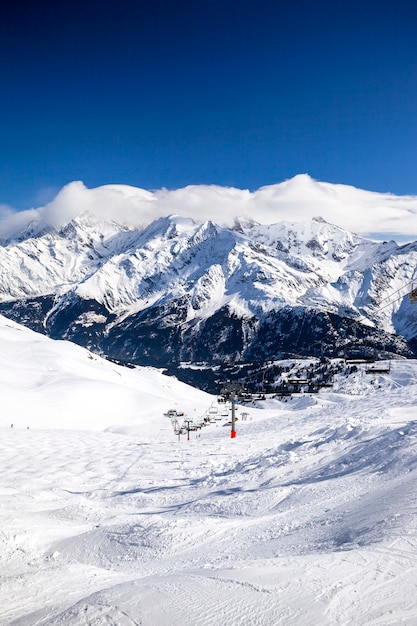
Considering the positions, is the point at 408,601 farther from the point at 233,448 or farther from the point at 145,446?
the point at 145,446

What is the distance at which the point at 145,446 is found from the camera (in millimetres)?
39062

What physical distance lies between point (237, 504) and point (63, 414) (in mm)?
47402

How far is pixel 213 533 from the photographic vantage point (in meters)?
13.9

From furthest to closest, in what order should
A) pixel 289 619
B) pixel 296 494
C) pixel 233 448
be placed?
pixel 233 448 < pixel 296 494 < pixel 289 619

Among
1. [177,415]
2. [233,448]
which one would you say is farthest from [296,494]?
[177,415]

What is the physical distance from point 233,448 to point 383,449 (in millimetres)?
16602

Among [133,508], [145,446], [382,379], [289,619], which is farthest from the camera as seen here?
[382,379]

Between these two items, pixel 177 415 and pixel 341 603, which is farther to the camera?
pixel 177 415

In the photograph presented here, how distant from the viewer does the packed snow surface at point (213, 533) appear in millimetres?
7758

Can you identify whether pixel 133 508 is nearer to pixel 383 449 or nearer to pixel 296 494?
pixel 296 494

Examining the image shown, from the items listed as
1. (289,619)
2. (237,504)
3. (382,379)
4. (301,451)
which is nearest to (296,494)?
(237,504)

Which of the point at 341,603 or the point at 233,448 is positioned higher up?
the point at 341,603

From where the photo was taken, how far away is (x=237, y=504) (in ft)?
56.8

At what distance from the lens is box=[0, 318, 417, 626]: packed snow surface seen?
7.76 m
